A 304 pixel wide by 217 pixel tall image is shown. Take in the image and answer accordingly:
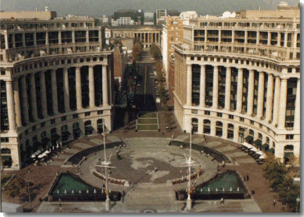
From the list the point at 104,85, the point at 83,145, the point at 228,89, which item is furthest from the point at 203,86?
the point at 83,145

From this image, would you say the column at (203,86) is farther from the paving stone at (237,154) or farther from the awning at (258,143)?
the awning at (258,143)

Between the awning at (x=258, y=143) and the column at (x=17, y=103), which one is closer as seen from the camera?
the column at (x=17, y=103)

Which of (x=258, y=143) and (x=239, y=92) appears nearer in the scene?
(x=258, y=143)

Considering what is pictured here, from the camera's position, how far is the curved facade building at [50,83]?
318 ft

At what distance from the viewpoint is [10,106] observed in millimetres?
95750

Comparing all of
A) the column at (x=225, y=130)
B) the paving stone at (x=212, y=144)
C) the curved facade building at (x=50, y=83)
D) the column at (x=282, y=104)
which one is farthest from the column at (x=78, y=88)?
the column at (x=282, y=104)

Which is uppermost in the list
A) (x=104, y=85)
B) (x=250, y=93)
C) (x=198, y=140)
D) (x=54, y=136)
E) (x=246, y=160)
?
(x=104, y=85)

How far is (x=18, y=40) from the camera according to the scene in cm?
10144

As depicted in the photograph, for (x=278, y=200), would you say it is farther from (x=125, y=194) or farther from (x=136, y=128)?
(x=136, y=128)

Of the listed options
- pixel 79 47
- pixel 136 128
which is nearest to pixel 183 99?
pixel 136 128

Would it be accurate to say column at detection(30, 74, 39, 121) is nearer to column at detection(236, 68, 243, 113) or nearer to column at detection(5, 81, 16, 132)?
column at detection(5, 81, 16, 132)

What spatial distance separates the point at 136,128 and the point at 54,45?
3512 centimetres

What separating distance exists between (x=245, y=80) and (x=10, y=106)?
2389 inches

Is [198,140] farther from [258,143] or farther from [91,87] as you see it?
[91,87]
